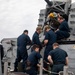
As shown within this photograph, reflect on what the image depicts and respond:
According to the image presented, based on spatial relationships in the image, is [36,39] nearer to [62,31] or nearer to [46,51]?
[46,51]

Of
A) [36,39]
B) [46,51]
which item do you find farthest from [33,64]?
[36,39]

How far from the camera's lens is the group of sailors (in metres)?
9.50

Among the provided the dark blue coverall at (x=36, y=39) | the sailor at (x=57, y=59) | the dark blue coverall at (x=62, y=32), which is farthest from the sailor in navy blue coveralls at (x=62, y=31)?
the sailor at (x=57, y=59)

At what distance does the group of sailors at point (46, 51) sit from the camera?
9.50 m

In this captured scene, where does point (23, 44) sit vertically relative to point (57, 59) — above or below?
above

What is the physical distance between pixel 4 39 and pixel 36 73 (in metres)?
3.42

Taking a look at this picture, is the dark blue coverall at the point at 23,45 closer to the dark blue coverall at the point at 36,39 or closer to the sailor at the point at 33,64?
the dark blue coverall at the point at 36,39

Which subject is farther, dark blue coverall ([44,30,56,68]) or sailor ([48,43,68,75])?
dark blue coverall ([44,30,56,68])

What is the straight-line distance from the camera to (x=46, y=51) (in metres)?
11.1

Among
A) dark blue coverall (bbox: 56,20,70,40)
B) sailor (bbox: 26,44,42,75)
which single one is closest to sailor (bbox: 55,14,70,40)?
dark blue coverall (bbox: 56,20,70,40)

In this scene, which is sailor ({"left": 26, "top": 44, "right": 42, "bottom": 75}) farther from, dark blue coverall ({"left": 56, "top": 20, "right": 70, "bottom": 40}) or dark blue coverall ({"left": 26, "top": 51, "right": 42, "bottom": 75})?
dark blue coverall ({"left": 56, "top": 20, "right": 70, "bottom": 40})

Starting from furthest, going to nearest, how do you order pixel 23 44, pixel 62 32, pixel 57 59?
pixel 23 44
pixel 62 32
pixel 57 59

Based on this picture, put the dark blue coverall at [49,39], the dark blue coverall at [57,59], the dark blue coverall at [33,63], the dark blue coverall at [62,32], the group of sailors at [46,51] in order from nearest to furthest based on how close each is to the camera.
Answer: the dark blue coverall at [57,59] < the group of sailors at [46,51] < the dark blue coverall at [33,63] < the dark blue coverall at [49,39] < the dark blue coverall at [62,32]

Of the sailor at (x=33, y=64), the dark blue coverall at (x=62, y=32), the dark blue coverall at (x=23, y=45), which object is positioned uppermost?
the dark blue coverall at (x=62, y=32)
